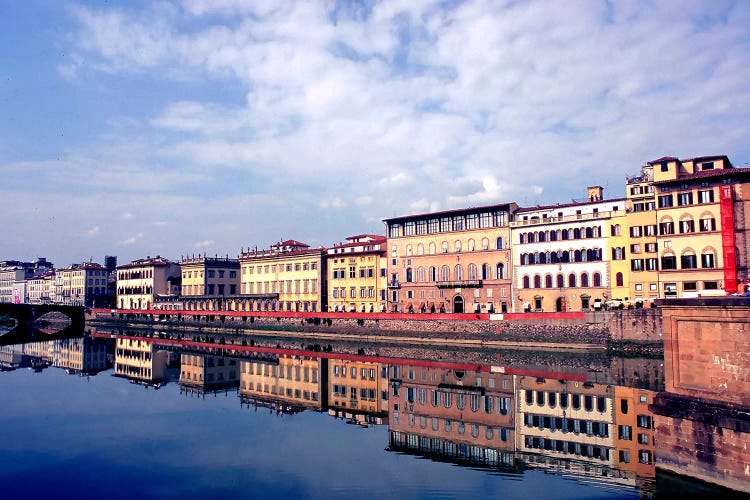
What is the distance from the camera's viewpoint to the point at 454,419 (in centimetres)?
2959

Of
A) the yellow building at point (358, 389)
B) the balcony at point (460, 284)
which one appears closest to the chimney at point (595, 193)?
the balcony at point (460, 284)

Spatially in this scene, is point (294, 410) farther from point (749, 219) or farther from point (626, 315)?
point (749, 219)

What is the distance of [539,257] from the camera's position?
6575 cm

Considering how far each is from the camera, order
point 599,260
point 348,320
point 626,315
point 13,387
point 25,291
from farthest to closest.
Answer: point 25,291, point 348,320, point 599,260, point 626,315, point 13,387

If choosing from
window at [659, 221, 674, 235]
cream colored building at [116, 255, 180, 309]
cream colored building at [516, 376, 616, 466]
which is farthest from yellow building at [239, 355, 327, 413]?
cream colored building at [116, 255, 180, 309]

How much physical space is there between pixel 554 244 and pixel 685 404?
162ft

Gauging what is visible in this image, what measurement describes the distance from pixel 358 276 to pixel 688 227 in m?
42.9

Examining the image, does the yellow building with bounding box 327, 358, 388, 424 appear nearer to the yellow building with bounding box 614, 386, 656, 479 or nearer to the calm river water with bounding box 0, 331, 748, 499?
the calm river water with bounding box 0, 331, 748, 499

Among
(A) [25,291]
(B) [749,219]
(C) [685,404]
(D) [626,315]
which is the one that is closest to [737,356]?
(C) [685,404]

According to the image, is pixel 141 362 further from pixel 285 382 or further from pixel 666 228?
pixel 666 228

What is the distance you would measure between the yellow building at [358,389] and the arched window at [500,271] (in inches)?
962

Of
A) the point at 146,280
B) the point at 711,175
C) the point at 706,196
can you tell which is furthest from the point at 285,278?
the point at 711,175

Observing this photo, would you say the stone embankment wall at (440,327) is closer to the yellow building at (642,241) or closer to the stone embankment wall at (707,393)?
the yellow building at (642,241)

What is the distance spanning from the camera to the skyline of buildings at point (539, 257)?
178ft
